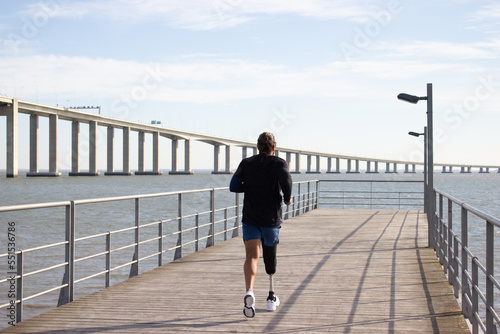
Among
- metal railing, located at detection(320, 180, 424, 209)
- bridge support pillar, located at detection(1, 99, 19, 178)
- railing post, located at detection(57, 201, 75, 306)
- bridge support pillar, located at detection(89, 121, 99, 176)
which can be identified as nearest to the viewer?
railing post, located at detection(57, 201, 75, 306)

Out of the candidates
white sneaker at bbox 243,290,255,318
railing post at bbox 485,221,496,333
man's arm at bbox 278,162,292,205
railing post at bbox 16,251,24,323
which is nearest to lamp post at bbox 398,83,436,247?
man's arm at bbox 278,162,292,205

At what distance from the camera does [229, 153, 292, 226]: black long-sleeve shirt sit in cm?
567

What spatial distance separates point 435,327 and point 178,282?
11.1 ft

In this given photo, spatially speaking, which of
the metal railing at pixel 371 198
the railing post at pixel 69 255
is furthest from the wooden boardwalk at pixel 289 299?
the metal railing at pixel 371 198

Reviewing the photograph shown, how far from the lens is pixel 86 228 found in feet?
104

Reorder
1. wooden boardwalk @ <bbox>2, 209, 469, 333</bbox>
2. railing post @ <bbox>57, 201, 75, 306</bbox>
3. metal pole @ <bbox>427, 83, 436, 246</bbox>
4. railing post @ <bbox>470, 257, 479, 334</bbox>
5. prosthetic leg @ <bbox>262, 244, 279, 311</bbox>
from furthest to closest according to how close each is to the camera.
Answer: metal pole @ <bbox>427, 83, 436, 246</bbox>
railing post @ <bbox>57, 201, 75, 306</bbox>
prosthetic leg @ <bbox>262, 244, 279, 311</bbox>
wooden boardwalk @ <bbox>2, 209, 469, 333</bbox>
railing post @ <bbox>470, 257, 479, 334</bbox>

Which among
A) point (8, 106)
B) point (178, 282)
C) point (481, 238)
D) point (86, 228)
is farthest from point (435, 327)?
point (8, 106)

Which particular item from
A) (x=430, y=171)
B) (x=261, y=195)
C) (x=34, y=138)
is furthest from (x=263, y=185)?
(x=34, y=138)

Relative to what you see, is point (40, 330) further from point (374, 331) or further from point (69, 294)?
point (374, 331)

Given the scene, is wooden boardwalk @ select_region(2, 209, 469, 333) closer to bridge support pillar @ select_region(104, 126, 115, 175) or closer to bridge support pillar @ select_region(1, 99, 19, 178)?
bridge support pillar @ select_region(1, 99, 19, 178)

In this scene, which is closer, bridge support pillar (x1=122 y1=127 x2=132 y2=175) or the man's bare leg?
the man's bare leg

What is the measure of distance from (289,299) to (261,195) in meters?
1.53

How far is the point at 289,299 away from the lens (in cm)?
665

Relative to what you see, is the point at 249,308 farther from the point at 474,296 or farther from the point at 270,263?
the point at 474,296
